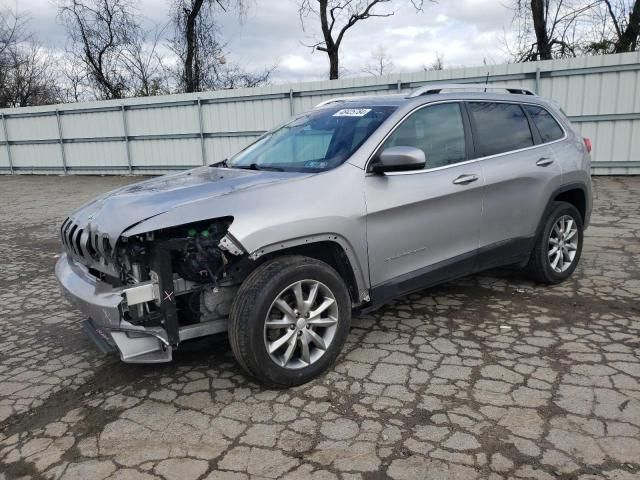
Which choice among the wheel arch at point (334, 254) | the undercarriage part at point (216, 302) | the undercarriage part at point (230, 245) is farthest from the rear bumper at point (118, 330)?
the wheel arch at point (334, 254)

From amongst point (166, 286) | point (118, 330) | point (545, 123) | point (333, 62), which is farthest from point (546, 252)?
point (333, 62)

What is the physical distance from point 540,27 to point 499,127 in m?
14.7

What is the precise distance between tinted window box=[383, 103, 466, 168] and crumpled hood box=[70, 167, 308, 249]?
0.89 m

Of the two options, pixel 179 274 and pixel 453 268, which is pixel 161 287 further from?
pixel 453 268

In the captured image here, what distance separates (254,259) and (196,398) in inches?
37.4

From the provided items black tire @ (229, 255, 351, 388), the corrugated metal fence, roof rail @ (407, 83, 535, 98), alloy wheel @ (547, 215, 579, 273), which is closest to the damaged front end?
black tire @ (229, 255, 351, 388)

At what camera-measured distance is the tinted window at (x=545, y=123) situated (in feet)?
15.9

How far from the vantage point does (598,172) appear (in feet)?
39.7

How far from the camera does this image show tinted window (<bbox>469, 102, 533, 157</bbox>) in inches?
171

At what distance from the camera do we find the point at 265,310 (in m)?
3.06

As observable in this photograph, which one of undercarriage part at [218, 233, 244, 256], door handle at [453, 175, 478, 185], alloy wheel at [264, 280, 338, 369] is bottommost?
alloy wheel at [264, 280, 338, 369]

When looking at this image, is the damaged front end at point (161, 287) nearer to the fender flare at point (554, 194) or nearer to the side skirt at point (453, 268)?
the side skirt at point (453, 268)

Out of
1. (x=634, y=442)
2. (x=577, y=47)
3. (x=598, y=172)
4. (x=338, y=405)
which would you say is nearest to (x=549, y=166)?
(x=634, y=442)

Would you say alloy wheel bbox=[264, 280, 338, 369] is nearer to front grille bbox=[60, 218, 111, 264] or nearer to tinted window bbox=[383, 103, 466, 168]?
front grille bbox=[60, 218, 111, 264]
